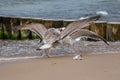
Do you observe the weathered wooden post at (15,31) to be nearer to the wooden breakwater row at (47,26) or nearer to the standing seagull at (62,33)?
the wooden breakwater row at (47,26)

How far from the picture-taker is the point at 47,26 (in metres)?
12.4

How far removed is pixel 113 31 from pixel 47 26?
6.78 feet

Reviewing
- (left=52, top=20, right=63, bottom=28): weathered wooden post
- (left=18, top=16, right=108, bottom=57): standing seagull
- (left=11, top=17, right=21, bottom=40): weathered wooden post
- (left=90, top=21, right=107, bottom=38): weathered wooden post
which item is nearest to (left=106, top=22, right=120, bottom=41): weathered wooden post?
(left=90, top=21, right=107, bottom=38): weathered wooden post

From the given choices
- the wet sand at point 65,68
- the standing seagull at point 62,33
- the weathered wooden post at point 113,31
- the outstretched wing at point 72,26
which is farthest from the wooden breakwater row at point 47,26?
the wet sand at point 65,68

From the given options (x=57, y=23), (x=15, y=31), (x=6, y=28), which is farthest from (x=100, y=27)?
(x=6, y=28)

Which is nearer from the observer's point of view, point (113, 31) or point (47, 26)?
point (113, 31)

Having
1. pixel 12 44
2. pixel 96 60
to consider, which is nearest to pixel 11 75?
pixel 96 60

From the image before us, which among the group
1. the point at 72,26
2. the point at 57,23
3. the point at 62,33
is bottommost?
the point at 57,23

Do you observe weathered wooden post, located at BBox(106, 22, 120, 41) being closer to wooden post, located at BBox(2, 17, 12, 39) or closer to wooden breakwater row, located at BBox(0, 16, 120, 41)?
wooden breakwater row, located at BBox(0, 16, 120, 41)

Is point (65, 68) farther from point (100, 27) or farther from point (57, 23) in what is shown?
point (57, 23)

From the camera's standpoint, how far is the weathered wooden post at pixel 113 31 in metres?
11.4

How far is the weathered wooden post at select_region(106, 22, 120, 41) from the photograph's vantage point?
11.4 meters

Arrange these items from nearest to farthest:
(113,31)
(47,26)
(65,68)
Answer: (65,68), (113,31), (47,26)

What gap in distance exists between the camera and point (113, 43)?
35.4ft
